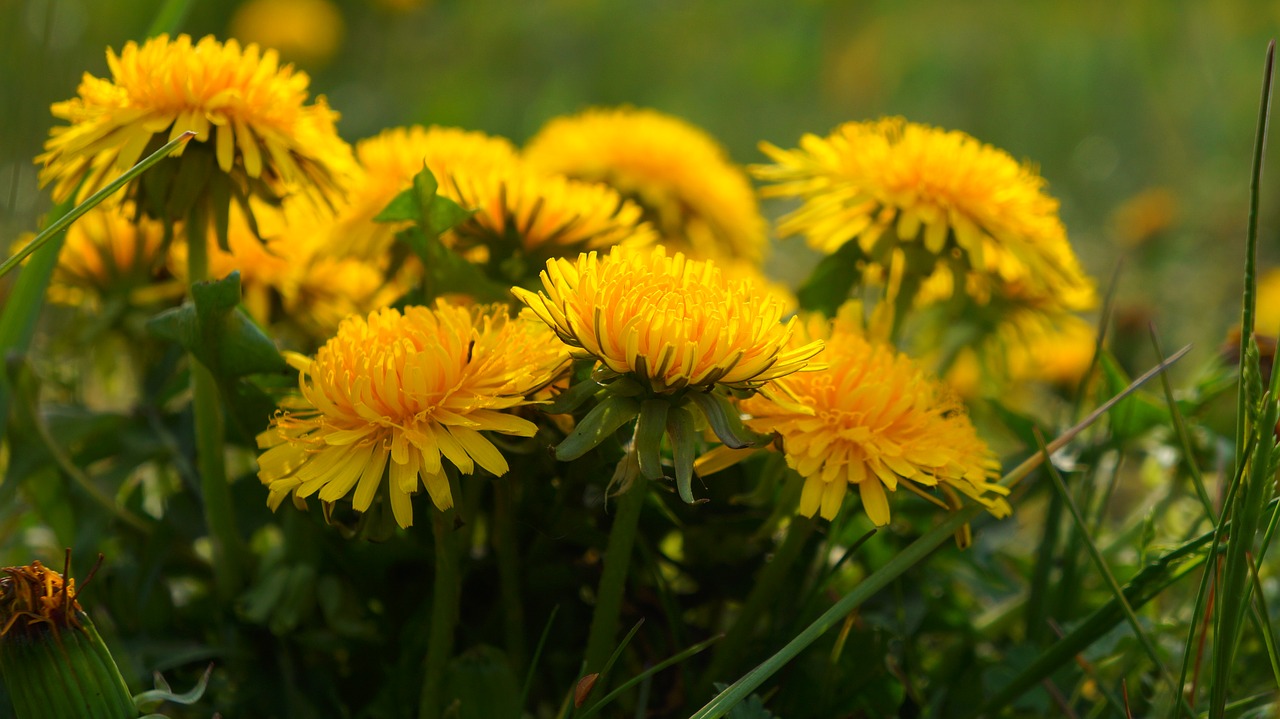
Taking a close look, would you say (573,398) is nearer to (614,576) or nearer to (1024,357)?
Result: (614,576)

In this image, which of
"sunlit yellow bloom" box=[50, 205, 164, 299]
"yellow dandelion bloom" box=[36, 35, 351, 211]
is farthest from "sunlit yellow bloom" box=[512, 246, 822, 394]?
"sunlit yellow bloom" box=[50, 205, 164, 299]

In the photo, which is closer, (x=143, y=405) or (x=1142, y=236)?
(x=143, y=405)

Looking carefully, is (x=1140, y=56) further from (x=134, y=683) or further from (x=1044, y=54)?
(x=134, y=683)

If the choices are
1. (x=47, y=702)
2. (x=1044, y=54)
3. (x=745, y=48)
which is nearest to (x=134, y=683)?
(x=47, y=702)

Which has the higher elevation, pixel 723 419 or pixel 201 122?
pixel 201 122

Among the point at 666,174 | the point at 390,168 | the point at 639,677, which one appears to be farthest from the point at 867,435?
the point at 666,174

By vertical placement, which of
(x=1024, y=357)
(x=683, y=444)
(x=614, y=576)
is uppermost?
(x=683, y=444)
